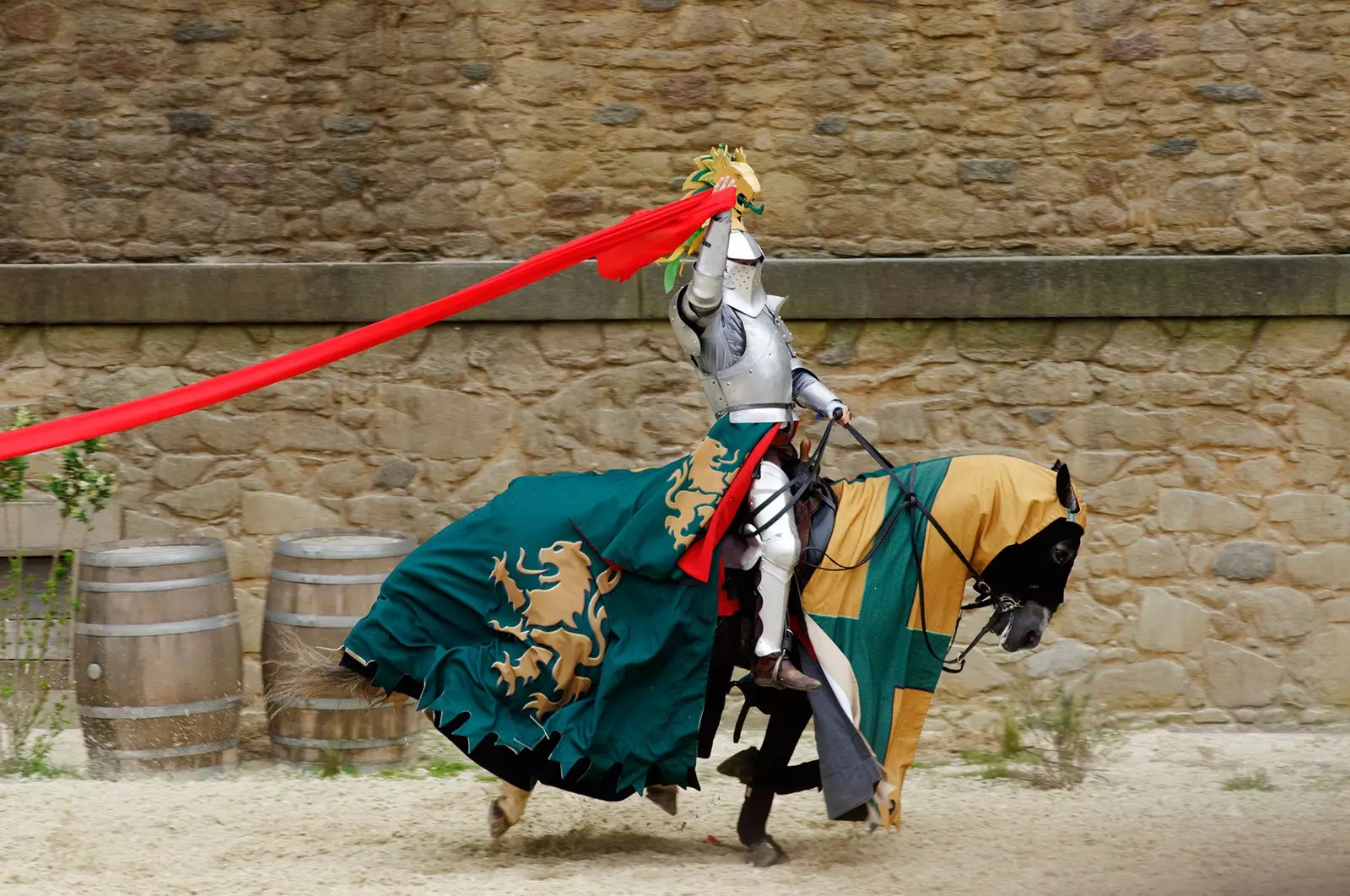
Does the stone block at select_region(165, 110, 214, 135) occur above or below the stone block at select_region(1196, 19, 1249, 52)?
below

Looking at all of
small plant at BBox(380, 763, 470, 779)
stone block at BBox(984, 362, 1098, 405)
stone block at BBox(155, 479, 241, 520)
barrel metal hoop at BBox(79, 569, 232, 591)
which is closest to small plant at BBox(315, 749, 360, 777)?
small plant at BBox(380, 763, 470, 779)

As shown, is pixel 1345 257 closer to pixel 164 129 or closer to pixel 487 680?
pixel 487 680

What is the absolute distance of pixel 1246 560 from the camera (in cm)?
557

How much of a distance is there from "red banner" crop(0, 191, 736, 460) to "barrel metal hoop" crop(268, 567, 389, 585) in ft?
4.09

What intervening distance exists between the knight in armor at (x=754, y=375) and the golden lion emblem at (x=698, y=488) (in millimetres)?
92

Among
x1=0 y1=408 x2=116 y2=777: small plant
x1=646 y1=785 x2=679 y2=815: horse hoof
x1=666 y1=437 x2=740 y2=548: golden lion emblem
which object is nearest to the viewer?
x1=666 y1=437 x2=740 y2=548: golden lion emblem

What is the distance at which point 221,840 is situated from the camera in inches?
169

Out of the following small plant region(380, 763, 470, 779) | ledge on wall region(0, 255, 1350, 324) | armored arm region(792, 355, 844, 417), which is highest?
ledge on wall region(0, 255, 1350, 324)

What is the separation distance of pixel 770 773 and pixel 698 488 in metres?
0.87

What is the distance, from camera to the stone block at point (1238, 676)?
18.3ft

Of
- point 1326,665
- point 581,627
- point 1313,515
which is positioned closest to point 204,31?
point 581,627

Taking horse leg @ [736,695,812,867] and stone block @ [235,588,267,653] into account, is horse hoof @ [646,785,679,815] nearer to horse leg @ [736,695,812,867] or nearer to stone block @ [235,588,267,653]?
horse leg @ [736,695,812,867]

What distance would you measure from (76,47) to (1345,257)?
15.7 feet

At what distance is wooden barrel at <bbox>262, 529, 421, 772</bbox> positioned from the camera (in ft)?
16.4
